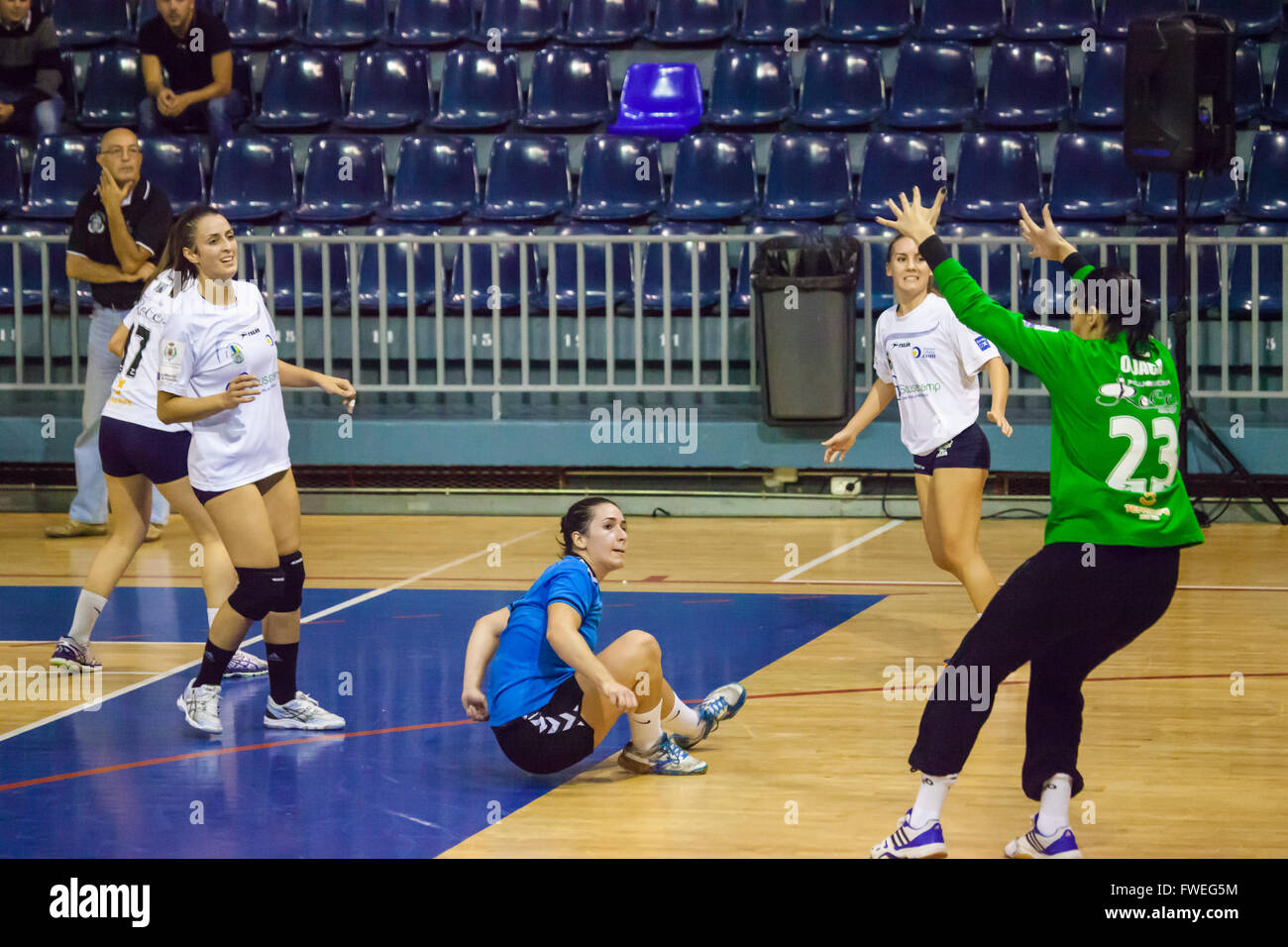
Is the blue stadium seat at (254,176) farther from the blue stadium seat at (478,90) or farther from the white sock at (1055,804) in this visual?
the white sock at (1055,804)

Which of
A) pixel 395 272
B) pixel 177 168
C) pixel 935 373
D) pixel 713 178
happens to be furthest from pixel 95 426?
pixel 935 373

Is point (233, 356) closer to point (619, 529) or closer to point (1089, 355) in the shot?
point (619, 529)

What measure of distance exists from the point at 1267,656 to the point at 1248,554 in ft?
8.82

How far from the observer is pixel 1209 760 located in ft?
18.7

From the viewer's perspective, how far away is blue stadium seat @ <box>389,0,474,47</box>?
13852 mm

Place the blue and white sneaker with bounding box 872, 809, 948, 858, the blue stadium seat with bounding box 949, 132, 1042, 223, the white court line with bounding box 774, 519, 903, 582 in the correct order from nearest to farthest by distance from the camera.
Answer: the blue and white sneaker with bounding box 872, 809, 948, 858
the white court line with bounding box 774, 519, 903, 582
the blue stadium seat with bounding box 949, 132, 1042, 223

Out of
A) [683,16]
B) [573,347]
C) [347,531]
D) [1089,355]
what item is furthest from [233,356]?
[683,16]

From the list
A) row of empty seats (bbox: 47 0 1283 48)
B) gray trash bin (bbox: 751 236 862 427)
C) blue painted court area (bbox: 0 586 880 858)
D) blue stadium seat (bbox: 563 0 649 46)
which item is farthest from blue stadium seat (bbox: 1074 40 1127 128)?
blue painted court area (bbox: 0 586 880 858)

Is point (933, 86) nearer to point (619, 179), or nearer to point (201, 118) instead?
point (619, 179)

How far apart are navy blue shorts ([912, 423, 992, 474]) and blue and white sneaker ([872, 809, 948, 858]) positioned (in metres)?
2.81

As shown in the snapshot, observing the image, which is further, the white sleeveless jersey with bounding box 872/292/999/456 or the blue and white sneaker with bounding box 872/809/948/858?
the white sleeveless jersey with bounding box 872/292/999/456

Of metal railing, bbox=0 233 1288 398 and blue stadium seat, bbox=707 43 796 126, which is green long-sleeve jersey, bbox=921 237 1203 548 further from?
blue stadium seat, bbox=707 43 796 126

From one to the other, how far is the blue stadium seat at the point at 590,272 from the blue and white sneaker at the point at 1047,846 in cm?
768

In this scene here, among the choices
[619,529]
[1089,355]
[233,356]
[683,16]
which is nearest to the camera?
[1089,355]
